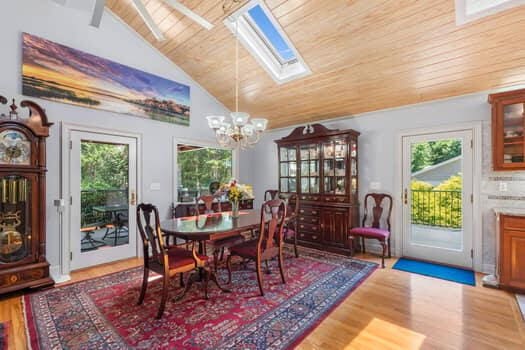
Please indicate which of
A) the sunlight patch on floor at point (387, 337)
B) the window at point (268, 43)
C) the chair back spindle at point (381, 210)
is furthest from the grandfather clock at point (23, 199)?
the chair back spindle at point (381, 210)

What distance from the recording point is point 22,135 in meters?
2.85

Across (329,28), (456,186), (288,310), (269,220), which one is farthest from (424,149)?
(288,310)

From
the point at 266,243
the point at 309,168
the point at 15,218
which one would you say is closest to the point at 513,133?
the point at 309,168

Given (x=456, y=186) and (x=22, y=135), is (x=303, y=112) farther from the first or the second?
(x=22, y=135)

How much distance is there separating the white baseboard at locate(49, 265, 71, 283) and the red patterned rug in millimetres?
984

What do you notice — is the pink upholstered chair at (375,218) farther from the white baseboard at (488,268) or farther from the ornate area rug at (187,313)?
the white baseboard at (488,268)

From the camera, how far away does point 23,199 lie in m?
2.88

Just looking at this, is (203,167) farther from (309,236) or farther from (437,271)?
(437,271)

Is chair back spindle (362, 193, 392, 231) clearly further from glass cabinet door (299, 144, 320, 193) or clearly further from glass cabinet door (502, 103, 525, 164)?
glass cabinet door (502, 103, 525, 164)


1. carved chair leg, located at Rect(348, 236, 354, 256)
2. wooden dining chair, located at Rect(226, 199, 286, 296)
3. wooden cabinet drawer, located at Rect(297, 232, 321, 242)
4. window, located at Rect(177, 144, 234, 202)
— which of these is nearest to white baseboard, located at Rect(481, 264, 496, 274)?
carved chair leg, located at Rect(348, 236, 354, 256)

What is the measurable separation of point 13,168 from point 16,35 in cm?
166

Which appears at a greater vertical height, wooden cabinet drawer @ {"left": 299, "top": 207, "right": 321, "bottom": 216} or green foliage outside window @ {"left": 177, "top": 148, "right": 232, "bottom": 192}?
green foliage outside window @ {"left": 177, "top": 148, "right": 232, "bottom": 192}

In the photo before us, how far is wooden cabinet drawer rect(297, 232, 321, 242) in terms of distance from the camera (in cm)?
443

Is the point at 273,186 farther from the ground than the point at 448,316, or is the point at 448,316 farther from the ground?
the point at 273,186
